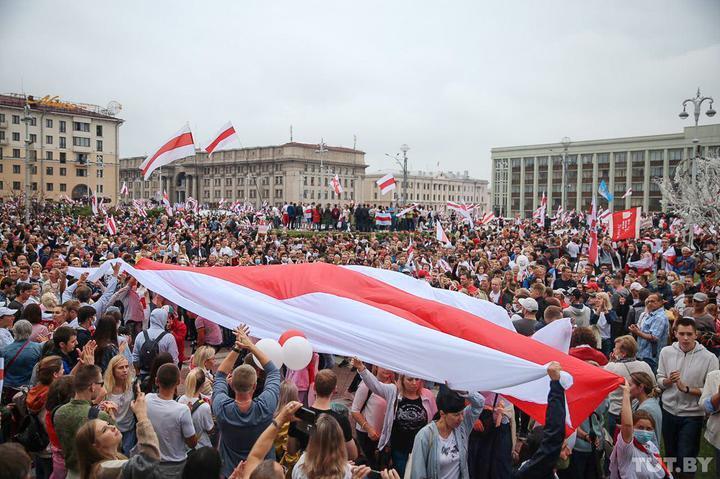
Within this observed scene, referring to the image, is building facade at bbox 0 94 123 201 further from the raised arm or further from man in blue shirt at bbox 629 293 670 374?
the raised arm

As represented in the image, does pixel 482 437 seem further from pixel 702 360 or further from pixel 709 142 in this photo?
pixel 709 142

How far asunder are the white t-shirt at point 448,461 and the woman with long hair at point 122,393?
9.64 feet

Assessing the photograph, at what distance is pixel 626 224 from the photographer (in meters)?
18.5

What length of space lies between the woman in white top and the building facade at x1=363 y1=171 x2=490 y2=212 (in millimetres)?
113966

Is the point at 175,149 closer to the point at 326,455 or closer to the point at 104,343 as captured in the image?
the point at 104,343

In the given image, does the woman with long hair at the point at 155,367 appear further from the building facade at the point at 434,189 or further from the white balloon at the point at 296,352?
the building facade at the point at 434,189

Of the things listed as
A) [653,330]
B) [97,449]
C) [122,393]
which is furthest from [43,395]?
[653,330]

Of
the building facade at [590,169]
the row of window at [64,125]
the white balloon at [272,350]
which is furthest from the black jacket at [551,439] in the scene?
the row of window at [64,125]

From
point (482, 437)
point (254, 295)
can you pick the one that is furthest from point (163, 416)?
point (482, 437)

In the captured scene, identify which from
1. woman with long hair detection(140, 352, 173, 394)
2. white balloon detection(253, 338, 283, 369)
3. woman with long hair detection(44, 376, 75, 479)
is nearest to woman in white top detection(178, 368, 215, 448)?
woman with long hair detection(140, 352, 173, 394)

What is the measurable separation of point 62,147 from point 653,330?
329 ft

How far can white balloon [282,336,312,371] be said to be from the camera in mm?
4852

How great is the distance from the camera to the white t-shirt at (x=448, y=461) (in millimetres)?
4707

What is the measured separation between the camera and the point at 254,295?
22.9ft
